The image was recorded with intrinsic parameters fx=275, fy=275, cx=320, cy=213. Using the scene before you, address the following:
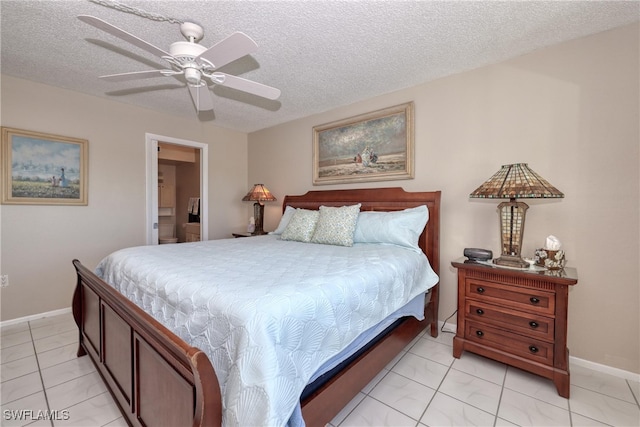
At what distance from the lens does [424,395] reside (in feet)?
5.70

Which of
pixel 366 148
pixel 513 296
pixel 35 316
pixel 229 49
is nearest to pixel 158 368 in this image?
pixel 229 49

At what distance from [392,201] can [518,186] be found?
1.19 meters

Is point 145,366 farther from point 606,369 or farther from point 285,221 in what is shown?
point 606,369

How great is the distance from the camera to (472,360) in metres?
2.14

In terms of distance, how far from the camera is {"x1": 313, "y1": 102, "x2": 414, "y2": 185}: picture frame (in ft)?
9.70

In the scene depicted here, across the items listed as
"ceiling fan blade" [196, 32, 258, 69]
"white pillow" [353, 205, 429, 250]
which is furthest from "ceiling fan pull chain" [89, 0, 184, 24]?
"white pillow" [353, 205, 429, 250]

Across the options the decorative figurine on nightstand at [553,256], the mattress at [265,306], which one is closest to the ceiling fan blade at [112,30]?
the mattress at [265,306]

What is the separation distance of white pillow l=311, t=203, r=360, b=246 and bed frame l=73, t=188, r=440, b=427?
892 millimetres

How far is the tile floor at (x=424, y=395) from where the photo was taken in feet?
5.05

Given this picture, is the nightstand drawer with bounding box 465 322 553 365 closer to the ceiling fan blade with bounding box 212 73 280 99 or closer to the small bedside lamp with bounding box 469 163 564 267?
the small bedside lamp with bounding box 469 163 564 267

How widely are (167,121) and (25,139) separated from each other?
1.44m

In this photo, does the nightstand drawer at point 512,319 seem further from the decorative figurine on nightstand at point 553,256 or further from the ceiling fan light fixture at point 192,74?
the ceiling fan light fixture at point 192,74

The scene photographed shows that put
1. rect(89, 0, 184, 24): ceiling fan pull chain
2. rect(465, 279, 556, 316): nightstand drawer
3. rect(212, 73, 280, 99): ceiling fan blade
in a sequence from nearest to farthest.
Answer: rect(89, 0, 184, 24): ceiling fan pull chain → rect(465, 279, 556, 316): nightstand drawer → rect(212, 73, 280, 99): ceiling fan blade

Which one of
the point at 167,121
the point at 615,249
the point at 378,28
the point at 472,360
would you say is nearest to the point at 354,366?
the point at 472,360
